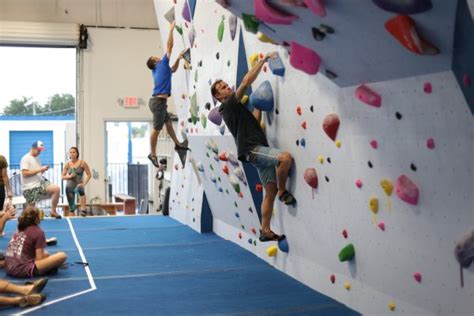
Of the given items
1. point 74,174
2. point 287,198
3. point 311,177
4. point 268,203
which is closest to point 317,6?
point 311,177

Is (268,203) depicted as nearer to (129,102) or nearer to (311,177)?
(311,177)

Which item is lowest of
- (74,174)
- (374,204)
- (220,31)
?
(74,174)

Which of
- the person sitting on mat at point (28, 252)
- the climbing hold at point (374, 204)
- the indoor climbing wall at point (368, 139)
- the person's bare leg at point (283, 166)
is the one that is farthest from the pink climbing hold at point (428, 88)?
the person sitting on mat at point (28, 252)

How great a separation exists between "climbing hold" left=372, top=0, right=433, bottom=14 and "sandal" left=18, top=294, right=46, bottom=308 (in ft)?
10.8

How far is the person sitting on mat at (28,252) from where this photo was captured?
205 inches

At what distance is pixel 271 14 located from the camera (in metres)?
3.26

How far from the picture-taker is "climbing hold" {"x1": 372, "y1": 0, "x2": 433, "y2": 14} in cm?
240

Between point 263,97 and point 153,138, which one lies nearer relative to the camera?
point 263,97

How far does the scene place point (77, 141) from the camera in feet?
39.4

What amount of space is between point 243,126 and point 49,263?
83.0 inches

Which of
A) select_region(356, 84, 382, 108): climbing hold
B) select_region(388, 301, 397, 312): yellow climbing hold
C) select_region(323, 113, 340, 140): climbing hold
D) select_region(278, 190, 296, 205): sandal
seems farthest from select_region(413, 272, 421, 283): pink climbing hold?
select_region(278, 190, 296, 205): sandal

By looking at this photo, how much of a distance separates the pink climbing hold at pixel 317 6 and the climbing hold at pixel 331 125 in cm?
120

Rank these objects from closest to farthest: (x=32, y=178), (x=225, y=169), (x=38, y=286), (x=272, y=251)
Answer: (x=38, y=286)
(x=272, y=251)
(x=225, y=169)
(x=32, y=178)

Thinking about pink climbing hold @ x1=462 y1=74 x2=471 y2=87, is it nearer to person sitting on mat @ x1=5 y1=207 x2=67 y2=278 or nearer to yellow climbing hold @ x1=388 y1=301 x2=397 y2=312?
yellow climbing hold @ x1=388 y1=301 x2=397 y2=312
